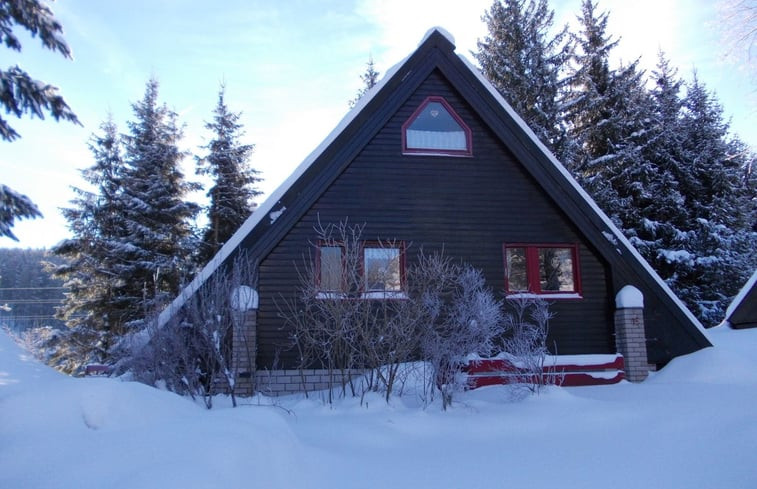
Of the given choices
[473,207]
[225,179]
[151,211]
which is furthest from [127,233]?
[473,207]

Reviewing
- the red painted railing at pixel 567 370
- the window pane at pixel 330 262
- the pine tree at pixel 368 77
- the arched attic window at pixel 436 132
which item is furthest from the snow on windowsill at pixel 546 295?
the pine tree at pixel 368 77

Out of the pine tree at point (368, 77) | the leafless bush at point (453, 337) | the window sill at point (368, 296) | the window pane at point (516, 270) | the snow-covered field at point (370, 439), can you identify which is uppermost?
the pine tree at point (368, 77)

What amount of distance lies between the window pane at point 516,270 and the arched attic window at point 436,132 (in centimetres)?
229

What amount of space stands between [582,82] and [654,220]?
6454 mm

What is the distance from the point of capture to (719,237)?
1938cm

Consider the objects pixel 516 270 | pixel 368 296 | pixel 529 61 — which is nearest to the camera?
pixel 368 296

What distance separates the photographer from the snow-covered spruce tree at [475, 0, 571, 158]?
2161cm

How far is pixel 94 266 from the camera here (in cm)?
1900

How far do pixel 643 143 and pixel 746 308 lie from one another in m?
10.2

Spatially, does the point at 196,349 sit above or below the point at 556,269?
below

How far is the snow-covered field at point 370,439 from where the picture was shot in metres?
3.62

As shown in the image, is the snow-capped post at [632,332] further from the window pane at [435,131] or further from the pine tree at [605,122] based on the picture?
the pine tree at [605,122]

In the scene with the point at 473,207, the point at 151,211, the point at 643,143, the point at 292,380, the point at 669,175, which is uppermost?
the point at 643,143

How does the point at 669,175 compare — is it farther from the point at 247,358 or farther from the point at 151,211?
the point at 151,211
